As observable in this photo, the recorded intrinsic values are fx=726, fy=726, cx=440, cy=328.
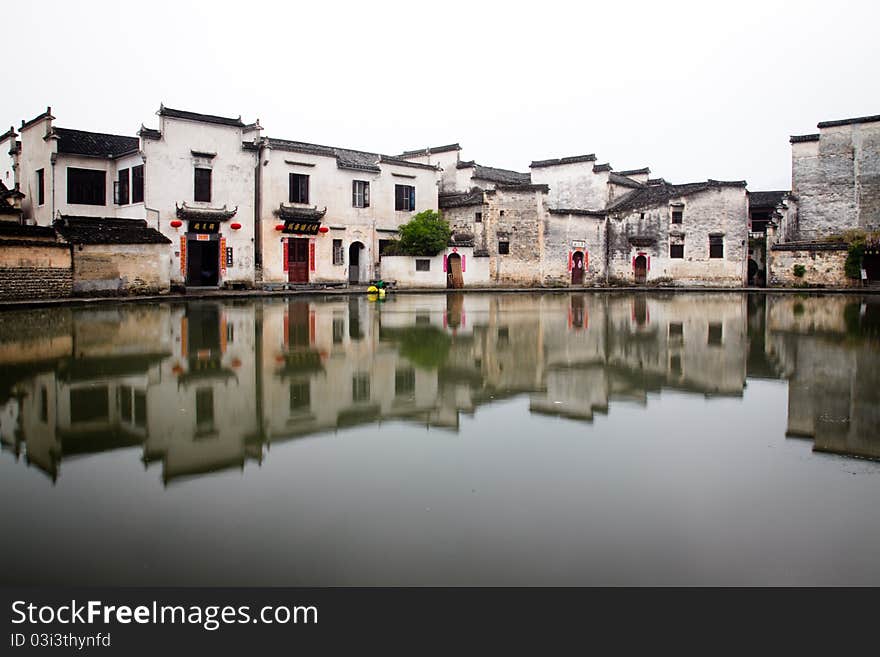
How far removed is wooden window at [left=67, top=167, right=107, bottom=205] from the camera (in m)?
26.0

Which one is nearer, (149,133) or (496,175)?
(149,133)

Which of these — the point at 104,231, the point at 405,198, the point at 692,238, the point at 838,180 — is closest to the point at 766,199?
the point at 838,180

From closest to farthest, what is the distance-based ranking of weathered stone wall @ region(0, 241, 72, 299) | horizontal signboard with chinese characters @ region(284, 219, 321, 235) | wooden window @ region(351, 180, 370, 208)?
weathered stone wall @ region(0, 241, 72, 299), horizontal signboard with chinese characters @ region(284, 219, 321, 235), wooden window @ region(351, 180, 370, 208)

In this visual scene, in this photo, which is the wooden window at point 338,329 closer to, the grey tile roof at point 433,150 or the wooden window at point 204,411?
the wooden window at point 204,411

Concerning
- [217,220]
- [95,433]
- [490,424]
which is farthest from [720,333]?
[217,220]

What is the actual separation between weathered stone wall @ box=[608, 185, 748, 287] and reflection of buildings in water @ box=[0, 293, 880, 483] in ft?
71.6

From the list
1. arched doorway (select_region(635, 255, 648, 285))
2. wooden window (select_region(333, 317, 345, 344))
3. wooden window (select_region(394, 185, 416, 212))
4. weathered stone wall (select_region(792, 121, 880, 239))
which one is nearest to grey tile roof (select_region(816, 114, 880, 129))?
weathered stone wall (select_region(792, 121, 880, 239))

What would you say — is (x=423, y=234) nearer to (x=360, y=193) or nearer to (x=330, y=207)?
(x=360, y=193)

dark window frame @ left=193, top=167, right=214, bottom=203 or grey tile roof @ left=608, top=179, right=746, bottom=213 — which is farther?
grey tile roof @ left=608, top=179, right=746, bottom=213

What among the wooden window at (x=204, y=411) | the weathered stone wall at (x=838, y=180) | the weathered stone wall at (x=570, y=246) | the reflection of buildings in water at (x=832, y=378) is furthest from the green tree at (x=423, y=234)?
the wooden window at (x=204, y=411)

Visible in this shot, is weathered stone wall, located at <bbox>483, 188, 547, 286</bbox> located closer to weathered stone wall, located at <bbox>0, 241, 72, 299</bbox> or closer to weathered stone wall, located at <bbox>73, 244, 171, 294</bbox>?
weathered stone wall, located at <bbox>73, 244, 171, 294</bbox>

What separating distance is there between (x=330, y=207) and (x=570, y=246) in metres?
13.1

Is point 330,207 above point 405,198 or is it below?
below

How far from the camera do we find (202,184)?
27797 mm
